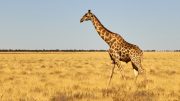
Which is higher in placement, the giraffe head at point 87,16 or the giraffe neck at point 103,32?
the giraffe head at point 87,16

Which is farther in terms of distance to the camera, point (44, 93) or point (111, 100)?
point (44, 93)

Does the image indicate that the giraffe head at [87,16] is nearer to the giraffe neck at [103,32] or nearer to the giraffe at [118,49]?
the giraffe at [118,49]

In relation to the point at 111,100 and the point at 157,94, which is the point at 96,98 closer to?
the point at 111,100

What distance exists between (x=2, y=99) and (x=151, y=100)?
12.2 feet

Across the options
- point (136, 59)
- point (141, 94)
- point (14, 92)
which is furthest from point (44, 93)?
point (136, 59)

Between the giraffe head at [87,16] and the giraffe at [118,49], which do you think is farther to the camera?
the giraffe head at [87,16]

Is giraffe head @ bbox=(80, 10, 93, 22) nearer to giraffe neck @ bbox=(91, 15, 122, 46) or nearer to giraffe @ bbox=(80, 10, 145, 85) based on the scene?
giraffe @ bbox=(80, 10, 145, 85)

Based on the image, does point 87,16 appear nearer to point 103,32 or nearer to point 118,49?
point 103,32

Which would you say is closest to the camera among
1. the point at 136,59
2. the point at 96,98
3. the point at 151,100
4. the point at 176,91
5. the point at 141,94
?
the point at 151,100

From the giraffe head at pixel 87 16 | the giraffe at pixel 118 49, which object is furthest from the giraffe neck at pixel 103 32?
the giraffe head at pixel 87 16

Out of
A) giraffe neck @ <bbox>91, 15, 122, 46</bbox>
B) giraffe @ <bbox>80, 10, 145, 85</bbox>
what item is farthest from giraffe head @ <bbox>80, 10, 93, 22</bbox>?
giraffe neck @ <bbox>91, 15, 122, 46</bbox>

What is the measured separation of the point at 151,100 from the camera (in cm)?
1095

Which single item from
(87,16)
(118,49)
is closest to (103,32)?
(87,16)

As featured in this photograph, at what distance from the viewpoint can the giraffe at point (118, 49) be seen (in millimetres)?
14891
